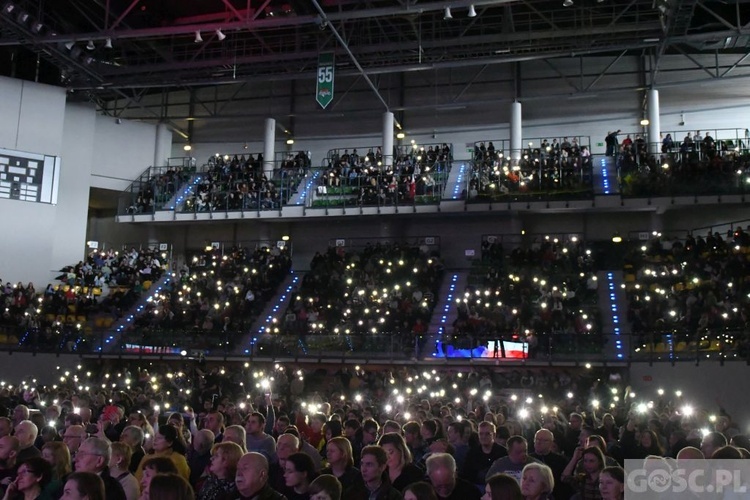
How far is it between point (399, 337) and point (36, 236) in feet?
48.6

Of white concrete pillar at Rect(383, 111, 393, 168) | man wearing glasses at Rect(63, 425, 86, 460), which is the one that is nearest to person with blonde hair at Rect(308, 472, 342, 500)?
man wearing glasses at Rect(63, 425, 86, 460)

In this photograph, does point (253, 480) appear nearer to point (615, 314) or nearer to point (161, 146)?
point (615, 314)

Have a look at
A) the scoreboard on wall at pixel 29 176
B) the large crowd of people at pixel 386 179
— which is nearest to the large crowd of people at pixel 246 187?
the large crowd of people at pixel 386 179

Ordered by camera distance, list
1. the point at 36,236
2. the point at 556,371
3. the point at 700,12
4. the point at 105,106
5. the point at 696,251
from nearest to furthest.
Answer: the point at 556,371 → the point at 696,251 → the point at 700,12 → the point at 36,236 → the point at 105,106

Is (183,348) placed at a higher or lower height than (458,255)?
lower

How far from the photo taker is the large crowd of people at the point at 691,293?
17422mm

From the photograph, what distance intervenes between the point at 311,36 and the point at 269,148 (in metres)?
5.58

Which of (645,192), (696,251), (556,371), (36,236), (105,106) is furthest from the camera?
(105,106)

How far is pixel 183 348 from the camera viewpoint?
75.0 feet

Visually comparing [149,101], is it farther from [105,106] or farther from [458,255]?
[458,255]

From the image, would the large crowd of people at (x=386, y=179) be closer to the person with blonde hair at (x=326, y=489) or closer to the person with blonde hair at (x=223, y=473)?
the person with blonde hair at (x=223, y=473)

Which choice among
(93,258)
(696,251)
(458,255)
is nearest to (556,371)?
(696,251)

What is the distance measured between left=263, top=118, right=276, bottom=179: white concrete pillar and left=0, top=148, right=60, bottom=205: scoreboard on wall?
7.59 meters

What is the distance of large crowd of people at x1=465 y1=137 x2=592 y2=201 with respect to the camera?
2517 cm
